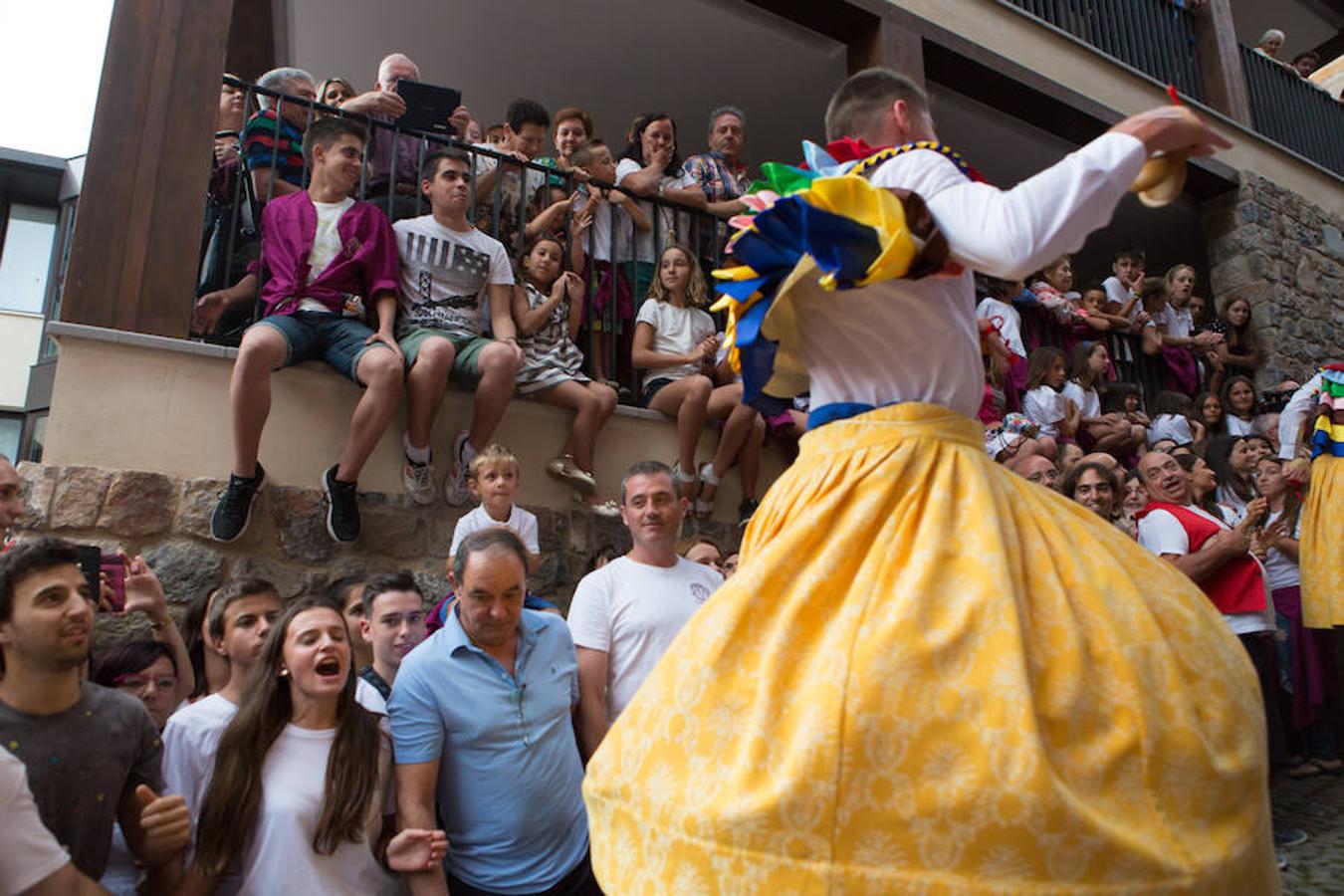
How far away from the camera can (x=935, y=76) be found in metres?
7.64

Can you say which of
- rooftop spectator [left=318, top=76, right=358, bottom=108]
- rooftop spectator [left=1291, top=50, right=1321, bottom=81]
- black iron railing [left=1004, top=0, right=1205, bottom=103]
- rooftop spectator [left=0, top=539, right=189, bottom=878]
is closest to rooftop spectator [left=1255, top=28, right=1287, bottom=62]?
rooftop spectator [left=1291, top=50, right=1321, bottom=81]

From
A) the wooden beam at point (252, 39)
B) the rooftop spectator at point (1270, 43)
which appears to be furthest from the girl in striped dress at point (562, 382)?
the rooftop spectator at point (1270, 43)

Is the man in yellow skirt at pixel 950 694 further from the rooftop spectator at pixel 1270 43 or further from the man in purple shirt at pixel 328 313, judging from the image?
the rooftop spectator at pixel 1270 43

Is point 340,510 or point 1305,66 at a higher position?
point 1305,66

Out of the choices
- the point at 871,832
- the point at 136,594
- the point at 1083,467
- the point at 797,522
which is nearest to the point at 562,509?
the point at 136,594

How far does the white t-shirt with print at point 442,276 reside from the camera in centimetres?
421

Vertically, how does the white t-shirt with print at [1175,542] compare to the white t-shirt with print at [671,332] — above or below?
below

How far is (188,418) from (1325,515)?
5212mm

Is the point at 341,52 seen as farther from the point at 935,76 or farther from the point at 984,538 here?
the point at 984,538

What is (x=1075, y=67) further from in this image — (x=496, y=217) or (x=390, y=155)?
(x=390, y=155)

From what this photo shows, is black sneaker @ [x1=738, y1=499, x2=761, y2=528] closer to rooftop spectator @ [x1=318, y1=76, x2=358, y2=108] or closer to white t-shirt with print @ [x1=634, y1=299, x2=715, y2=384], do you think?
white t-shirt with print @ [x1=634, y1=299, x2=715, y2=384]

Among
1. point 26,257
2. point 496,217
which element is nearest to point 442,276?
point 496,217

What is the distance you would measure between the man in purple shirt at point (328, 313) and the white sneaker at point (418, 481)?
0.25 m

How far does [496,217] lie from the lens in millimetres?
5012
